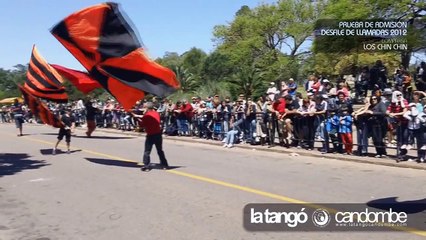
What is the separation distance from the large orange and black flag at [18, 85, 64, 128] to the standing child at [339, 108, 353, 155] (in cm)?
929

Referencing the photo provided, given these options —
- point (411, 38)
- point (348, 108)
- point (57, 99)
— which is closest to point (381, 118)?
point (348, 108)

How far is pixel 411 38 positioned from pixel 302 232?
972 inches

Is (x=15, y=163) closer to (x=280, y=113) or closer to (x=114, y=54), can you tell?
(x=114, y=54)

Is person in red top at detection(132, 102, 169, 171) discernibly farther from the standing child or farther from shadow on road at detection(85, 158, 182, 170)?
the standing child

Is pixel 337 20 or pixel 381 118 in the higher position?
pixel 337 20

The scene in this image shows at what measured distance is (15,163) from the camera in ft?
46.4

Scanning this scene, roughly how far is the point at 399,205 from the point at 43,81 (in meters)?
13.4

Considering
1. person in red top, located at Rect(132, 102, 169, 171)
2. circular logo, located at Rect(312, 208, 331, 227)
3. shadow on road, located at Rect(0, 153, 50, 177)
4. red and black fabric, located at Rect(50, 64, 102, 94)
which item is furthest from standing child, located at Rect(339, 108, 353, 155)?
red and black fabric, located at Rect(50, 64, 102, 94)

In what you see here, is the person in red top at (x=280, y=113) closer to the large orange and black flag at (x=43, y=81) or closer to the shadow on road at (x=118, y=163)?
the shadow on road at (x=118, y=163)

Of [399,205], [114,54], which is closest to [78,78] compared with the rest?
[114,54]

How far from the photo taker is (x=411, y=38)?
27484mm

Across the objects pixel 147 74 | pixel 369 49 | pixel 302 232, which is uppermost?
pixel 369 49

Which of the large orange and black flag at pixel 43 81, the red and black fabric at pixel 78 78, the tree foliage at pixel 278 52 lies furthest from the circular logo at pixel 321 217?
the tree foliage at pixel 278 52

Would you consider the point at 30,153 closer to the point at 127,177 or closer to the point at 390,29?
the point at 127,177
